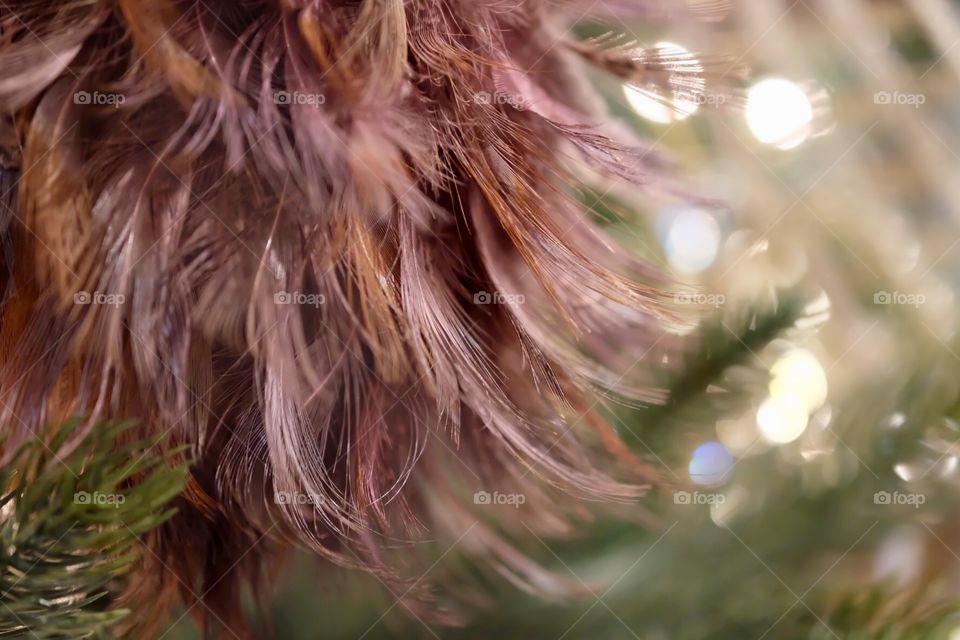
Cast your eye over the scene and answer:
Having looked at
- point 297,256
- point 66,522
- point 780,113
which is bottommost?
point 66,522

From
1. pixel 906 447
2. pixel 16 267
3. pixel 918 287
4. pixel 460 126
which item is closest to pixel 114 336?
pixel 16 267

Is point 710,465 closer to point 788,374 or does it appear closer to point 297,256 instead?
point 788,374

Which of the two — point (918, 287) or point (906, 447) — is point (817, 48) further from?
point (906, 447)
